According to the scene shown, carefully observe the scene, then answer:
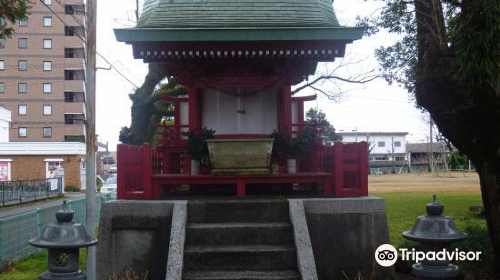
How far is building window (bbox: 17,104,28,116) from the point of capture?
66.2 meters

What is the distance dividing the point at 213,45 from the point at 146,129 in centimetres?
1367

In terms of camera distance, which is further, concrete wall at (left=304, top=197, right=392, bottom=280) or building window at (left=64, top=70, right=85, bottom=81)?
building window at (left=64, top=70, right=85, bottom=81)

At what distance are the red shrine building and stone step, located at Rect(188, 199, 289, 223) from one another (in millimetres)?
1040

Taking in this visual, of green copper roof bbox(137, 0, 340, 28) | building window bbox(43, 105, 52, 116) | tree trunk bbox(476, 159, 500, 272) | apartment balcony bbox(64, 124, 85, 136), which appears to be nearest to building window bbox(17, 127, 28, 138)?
building window bbox(43, 105, 52, 116)

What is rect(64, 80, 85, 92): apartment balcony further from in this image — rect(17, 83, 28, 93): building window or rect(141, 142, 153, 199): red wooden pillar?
rect(141, 142, 153, 199): red wooden pillar

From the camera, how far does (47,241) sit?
5340 mm

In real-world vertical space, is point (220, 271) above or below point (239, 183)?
below

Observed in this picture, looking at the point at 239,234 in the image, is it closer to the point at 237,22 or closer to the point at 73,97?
the point at 237,22

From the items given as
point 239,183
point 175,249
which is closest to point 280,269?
point 175,249

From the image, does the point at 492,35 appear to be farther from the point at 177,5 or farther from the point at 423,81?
the point at 177,5

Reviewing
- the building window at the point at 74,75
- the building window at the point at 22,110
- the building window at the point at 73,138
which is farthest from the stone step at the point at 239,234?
the building window at the point at 22,110

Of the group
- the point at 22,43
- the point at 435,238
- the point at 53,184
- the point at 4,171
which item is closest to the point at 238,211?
the point at 435,238

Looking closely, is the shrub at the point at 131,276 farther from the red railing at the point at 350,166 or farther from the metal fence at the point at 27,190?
the metal fence at the point at 27,190

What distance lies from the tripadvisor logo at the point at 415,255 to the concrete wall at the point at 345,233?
0.33 ft
